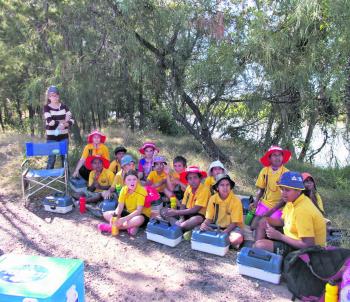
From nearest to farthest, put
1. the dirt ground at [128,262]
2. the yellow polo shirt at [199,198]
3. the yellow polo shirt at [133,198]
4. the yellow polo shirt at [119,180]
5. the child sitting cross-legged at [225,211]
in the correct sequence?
the dirt ground at [128,262] < the child sitting cross-legged at [225,211] < the yellow polo shirt at [199,198] < the yellow polo shirt at [133,198] < the yellow polo shirt at [119,180]

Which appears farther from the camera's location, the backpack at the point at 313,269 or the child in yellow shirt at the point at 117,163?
the child in yellow shirt at the point at 117,163

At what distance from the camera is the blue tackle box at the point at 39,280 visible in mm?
1499

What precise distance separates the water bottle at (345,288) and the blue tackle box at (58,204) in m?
3.29

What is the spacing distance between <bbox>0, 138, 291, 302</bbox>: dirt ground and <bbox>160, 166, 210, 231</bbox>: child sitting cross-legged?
0.25 metres

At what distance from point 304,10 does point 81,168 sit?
3.65m

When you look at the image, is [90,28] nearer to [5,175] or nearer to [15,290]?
[5,175]

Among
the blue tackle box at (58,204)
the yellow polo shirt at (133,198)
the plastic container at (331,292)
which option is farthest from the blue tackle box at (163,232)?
the plastic container at (331,292)

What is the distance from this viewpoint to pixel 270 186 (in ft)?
13.5

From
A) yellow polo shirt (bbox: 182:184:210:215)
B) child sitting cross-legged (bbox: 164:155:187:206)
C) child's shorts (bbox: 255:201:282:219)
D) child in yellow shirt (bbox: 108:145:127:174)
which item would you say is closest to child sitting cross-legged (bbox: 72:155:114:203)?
child in yellow shirt (bbox: 108:145:127:174)

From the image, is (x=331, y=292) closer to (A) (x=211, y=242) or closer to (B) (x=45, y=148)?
(A) (x=211, y=242)

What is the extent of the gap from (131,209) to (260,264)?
1.64m

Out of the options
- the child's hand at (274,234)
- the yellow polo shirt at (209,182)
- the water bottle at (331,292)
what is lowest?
the water bottle at (331,292)

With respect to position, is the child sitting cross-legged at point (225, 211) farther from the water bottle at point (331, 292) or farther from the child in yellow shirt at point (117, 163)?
the child in yellow shirt at point (117, 163)

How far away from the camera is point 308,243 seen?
2889mm
